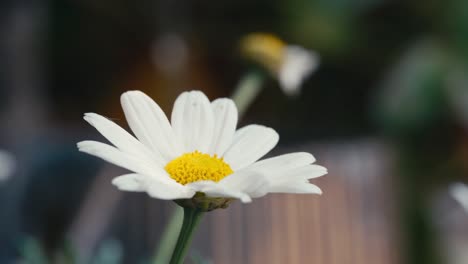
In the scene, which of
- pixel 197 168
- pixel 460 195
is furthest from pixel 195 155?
pixel 460 195

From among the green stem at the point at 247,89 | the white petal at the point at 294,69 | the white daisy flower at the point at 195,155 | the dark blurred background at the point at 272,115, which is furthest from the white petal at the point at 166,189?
the dark blurred background at the point at 272,115

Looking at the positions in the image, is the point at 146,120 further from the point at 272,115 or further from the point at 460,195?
the point at 272,115

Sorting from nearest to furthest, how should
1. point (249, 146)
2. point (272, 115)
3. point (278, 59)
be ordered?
1. point (249, 146)
2. point (278, 59)
3. point (272, 115)

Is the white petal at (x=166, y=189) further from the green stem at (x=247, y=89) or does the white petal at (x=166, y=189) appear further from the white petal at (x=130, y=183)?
the green stem at (x=247, y=89)

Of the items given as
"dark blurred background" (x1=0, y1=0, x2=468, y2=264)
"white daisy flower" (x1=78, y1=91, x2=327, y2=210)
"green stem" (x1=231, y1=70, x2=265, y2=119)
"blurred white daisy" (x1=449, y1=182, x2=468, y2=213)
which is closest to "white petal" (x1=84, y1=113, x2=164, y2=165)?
"white daisy flower" (x1=78, y1=91, x2=327, y2=210)

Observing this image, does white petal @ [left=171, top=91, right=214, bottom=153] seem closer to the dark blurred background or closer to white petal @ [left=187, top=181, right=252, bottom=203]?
white petal @ [left=187, top=181, right=252, bottom=203]

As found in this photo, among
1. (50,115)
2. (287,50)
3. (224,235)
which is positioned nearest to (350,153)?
(224,235)
